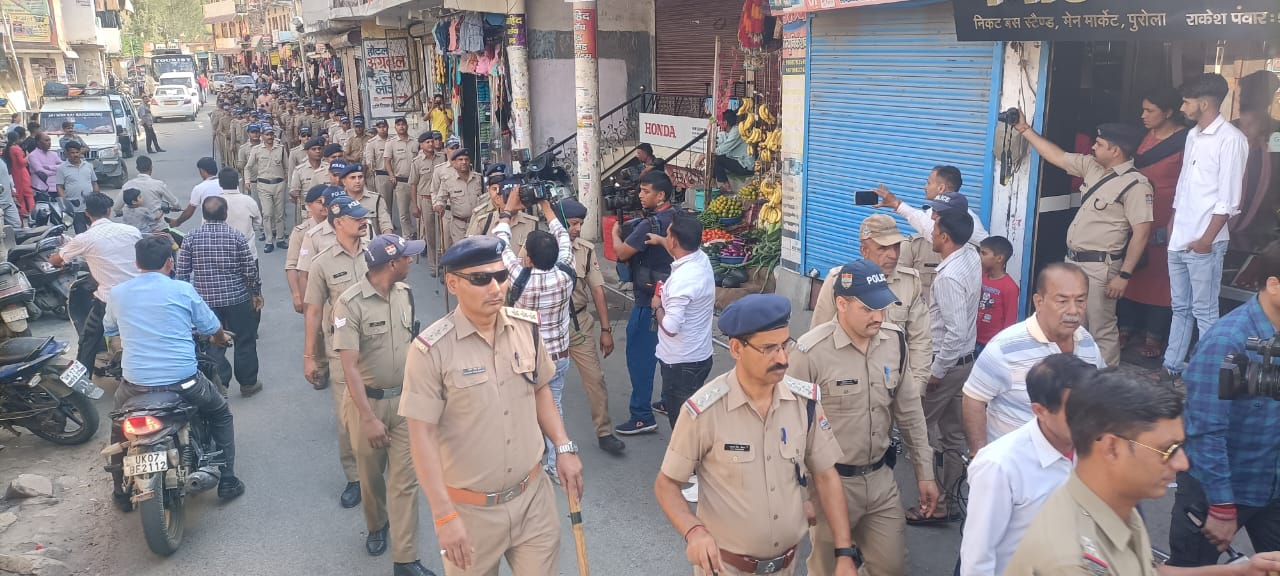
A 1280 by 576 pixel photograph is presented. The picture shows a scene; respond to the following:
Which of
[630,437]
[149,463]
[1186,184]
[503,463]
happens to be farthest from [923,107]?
[149,463]

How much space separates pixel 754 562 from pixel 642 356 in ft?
11.1

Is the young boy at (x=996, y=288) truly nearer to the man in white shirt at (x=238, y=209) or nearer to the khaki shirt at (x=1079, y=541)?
the khaki shirt at (x=1079, y=541)

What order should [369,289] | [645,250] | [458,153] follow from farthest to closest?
[458,153]
[645,250]
[369,289]

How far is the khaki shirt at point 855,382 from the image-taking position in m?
3.73

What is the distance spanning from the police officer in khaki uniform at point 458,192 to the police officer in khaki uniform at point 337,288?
409 centimetres

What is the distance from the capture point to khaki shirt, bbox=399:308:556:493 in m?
3.51

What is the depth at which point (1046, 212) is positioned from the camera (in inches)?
268

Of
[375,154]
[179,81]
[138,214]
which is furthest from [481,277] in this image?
[179,81]

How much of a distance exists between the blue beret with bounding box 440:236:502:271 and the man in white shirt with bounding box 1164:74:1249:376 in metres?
4.52

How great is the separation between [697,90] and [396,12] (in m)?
8.90

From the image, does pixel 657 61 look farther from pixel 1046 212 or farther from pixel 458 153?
pixel 1046 212

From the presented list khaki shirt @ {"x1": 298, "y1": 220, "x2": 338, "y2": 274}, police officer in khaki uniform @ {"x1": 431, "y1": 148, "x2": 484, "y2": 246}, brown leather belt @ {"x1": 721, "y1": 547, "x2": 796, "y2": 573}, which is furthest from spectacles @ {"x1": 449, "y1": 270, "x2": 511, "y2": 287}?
police officer in khaki uniform @ {"x1": 431, "y1": 148, "x2": 484, "y2": 246}

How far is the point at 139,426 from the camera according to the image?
5133 mm

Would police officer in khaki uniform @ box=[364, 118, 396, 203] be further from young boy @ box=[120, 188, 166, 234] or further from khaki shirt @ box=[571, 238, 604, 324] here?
khaki shirt @ box=[571, 238, 604, 324]
